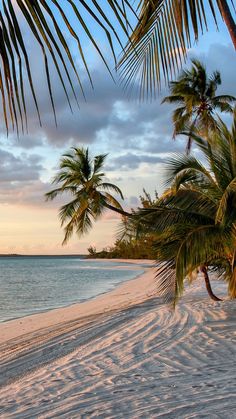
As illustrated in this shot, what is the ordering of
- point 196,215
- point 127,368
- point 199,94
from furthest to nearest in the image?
point 199,94 → point 196,215 → point 127,368

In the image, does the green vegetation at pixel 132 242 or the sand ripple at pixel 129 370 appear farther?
the green vegetation at pixel 132 242

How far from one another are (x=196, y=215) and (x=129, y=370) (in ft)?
13.1

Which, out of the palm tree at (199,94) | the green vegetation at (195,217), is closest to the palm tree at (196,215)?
the green vegetation at (195,217)

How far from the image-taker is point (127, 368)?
20.5ft

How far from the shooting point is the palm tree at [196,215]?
8.30 meters

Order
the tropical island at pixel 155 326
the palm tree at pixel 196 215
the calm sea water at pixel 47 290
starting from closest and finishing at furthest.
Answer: the tropical island at pixel 155 326
the palm tree at pixel 196 215
the calm sea water at pixel 47 290

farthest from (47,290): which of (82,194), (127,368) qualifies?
(127,368)

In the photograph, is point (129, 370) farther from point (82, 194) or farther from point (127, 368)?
point (82, 194)

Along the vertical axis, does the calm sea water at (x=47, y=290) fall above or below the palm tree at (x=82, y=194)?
below

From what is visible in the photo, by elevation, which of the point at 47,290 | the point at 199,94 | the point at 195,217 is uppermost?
the point at 199,94

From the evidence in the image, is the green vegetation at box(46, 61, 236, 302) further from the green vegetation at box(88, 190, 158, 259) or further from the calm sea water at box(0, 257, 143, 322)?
the calm sea water at box(0, 257, 143, 322)

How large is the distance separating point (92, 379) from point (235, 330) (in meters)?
3.56

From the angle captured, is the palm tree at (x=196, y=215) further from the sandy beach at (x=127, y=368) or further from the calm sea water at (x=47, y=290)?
the calm sea water at (x=47, y=290)

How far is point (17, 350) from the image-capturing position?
8.77 metres
